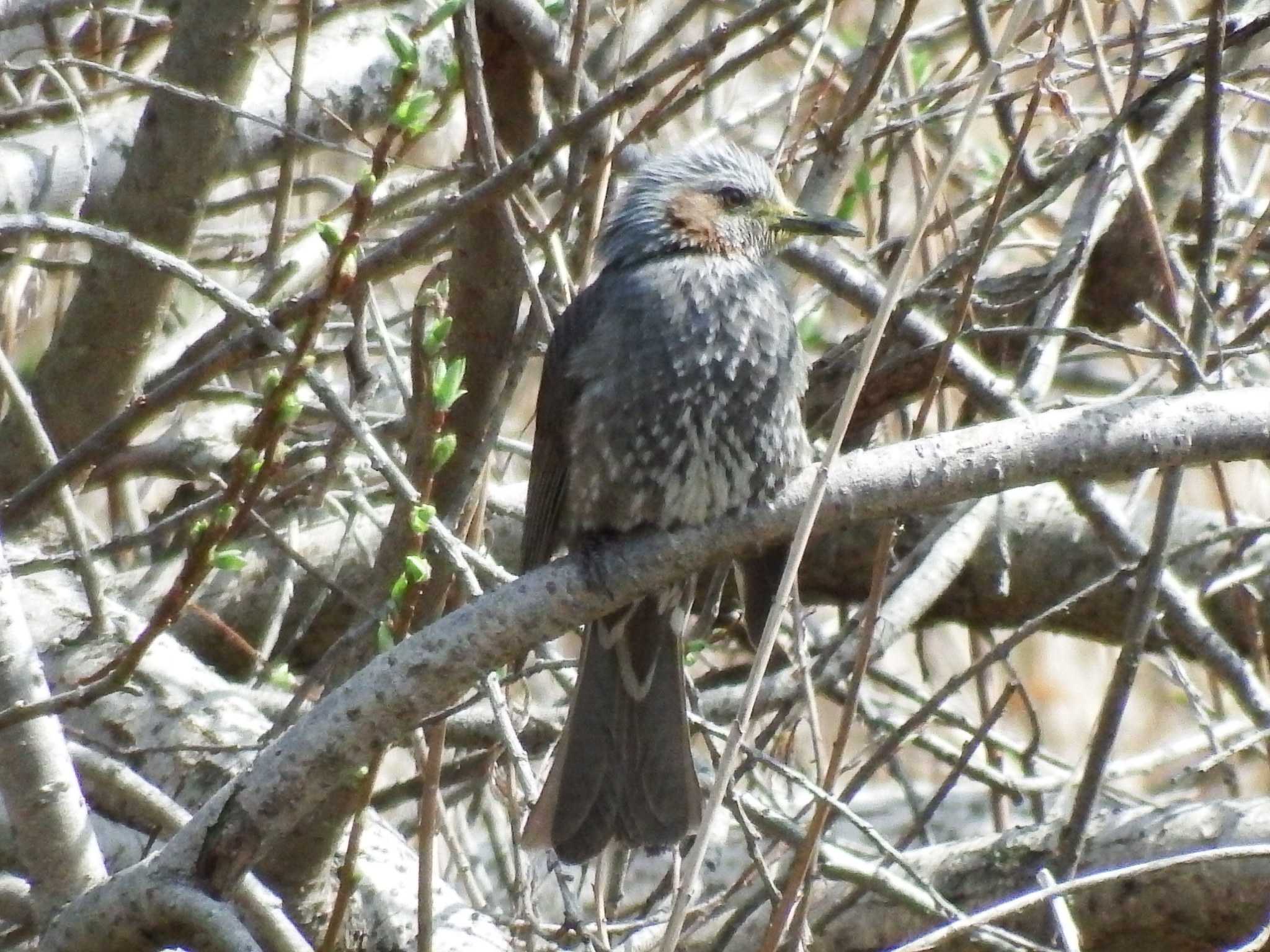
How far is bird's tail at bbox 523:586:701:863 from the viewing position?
3512 mm

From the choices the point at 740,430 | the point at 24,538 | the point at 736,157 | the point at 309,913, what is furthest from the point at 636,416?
the point at 24,538

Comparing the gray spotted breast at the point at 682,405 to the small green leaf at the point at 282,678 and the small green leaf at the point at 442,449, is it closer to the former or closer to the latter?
the small green leaf at the point at 282,678

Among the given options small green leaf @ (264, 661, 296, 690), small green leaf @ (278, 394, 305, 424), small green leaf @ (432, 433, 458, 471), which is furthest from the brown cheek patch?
small green leaf @ (278, 394, 305, 424)

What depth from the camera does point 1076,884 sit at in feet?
8.09

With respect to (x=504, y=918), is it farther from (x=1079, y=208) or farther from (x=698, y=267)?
(x=1079, y=208)

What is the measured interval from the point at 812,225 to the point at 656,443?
0.70 m

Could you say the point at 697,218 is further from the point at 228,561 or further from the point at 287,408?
the point at 287,408

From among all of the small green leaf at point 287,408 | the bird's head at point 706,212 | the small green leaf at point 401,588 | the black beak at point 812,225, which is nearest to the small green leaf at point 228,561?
the small green leaf at point 401,588

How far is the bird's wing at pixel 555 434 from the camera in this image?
3.66 m

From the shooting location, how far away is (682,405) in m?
3.48

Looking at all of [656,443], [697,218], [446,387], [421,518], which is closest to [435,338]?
[446,387]

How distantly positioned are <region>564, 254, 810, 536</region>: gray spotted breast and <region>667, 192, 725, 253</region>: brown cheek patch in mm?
217

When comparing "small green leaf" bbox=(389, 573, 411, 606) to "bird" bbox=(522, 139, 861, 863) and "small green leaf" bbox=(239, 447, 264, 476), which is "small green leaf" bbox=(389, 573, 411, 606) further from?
"bird" bbox=(522, 139, 861, 863)

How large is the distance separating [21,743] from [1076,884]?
5.58 feet
